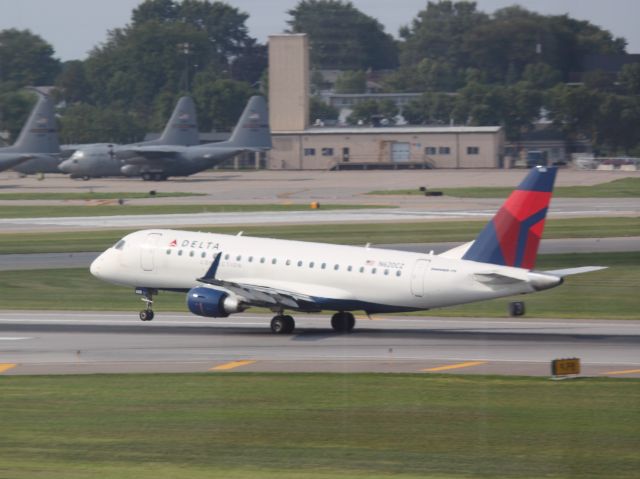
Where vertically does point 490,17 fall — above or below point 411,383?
above

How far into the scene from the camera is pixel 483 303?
52000 millimetres

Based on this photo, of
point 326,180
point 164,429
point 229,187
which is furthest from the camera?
point 326,180

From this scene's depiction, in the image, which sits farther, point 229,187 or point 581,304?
point 229,187

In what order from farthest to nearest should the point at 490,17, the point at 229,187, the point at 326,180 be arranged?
the point at 326,180
the point at 229,187
the point at 490,17

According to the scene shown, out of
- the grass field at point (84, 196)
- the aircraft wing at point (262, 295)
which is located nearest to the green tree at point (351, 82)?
the grass field at point (84, 196)

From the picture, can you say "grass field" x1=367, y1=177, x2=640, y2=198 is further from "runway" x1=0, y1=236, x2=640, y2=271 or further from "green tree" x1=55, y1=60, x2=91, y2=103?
"green tree" x1=55, y1=60, x2=91, y2=103

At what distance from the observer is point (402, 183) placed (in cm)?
12788

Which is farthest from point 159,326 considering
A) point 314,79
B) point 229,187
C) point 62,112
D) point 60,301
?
point 62,112

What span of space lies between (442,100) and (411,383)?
10825 centimetres

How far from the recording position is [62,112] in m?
170

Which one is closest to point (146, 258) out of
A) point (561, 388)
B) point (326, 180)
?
point (561, 388)

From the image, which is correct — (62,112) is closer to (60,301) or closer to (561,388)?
(60,301)

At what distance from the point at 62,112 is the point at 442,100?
61.2 metres

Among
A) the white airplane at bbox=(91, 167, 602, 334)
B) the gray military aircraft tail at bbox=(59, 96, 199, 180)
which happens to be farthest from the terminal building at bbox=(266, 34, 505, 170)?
the white airplane at bbox=(91, 167, 602, 334)
